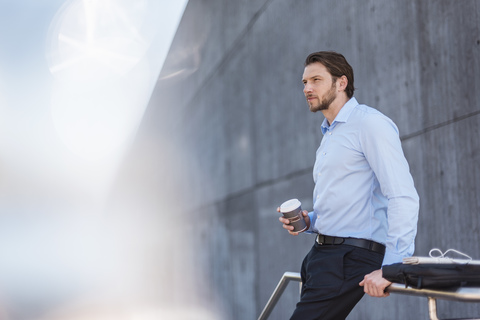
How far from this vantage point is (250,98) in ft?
22.0

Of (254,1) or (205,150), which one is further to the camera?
(205,150)

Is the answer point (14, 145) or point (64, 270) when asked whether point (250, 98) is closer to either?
point (64, 270)

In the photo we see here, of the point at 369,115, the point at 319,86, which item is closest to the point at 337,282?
the point at 369,115

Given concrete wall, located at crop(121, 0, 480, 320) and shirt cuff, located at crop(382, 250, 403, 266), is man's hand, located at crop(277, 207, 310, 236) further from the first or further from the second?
concrete wall, located at crop(121, 0, 480, 320)

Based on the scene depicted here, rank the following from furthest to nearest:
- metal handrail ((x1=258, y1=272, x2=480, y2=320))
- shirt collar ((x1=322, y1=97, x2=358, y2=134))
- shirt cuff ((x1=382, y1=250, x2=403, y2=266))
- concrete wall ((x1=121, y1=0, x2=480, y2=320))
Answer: concrete wall ((x1=121, y1=0, x2=480, y2=320)), shirt collar ((x1=322, y1=97, x2=358, y2=134)), shirt cuff ((x1=382, y1=250, x2=403, y2=266)), metal handrail ((x1=258, y1=272, x2=480, y2=320))

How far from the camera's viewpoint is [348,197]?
1.99 meters

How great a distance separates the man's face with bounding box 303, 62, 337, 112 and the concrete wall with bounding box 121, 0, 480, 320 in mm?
869

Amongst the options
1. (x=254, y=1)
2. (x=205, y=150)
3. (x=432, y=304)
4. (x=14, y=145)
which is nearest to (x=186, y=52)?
(x=205, y=150)

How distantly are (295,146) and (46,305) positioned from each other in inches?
505

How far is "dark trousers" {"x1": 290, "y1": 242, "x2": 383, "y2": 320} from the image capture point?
6.22 ft

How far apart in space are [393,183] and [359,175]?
0.20m

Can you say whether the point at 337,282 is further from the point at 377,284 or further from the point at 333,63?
the point at 333,63

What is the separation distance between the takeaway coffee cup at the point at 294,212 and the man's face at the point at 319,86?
33 cm

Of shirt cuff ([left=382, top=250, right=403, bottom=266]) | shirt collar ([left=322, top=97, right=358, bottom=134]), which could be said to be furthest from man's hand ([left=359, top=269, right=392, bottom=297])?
shirt collar ([left=322, top=97, right=358, bottom=134])
